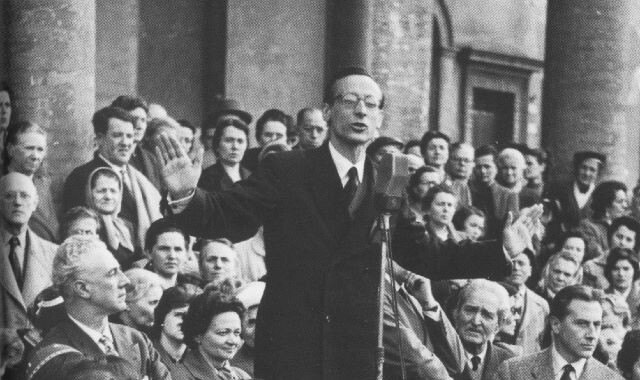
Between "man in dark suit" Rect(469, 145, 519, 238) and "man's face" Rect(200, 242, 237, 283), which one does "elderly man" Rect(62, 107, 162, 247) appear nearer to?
"man's face" Rect(200, 242, 237, 283)

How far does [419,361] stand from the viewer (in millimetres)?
7270

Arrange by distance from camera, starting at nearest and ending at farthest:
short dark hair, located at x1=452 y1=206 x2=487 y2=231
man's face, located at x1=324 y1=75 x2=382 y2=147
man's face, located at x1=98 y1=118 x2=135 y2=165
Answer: man's face, located at x1=324 y1=75 x2=382 y2=147, man's face, located at x1=98 y1=118 x2=135 y2=165, short dark hair, located at x1=452 y1=206 x2=487 y2=231

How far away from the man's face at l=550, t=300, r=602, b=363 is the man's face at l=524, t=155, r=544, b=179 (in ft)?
14.4

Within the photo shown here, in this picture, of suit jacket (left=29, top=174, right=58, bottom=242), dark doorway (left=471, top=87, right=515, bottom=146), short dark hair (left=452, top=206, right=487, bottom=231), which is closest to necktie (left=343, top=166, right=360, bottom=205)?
suit jacket (left=29, top=174, right=58, bottom=242)

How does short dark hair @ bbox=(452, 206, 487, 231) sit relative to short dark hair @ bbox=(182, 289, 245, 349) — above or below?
above

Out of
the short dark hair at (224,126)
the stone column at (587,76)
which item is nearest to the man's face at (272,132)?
the short dark hair at (224,126)

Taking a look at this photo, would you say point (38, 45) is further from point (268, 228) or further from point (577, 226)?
point (577, 226)

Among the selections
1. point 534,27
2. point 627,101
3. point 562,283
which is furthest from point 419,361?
point 534,27

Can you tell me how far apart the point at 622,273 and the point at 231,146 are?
2.94 meters

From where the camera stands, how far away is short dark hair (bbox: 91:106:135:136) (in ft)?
28.2

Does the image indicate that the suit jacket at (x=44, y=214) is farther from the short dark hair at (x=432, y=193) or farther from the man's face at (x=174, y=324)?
the short dark hair at (x=432, y=193)

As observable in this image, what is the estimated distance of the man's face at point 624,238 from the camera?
11344 mm

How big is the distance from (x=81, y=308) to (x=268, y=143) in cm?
395

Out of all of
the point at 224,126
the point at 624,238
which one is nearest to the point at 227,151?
the point at 224,126
